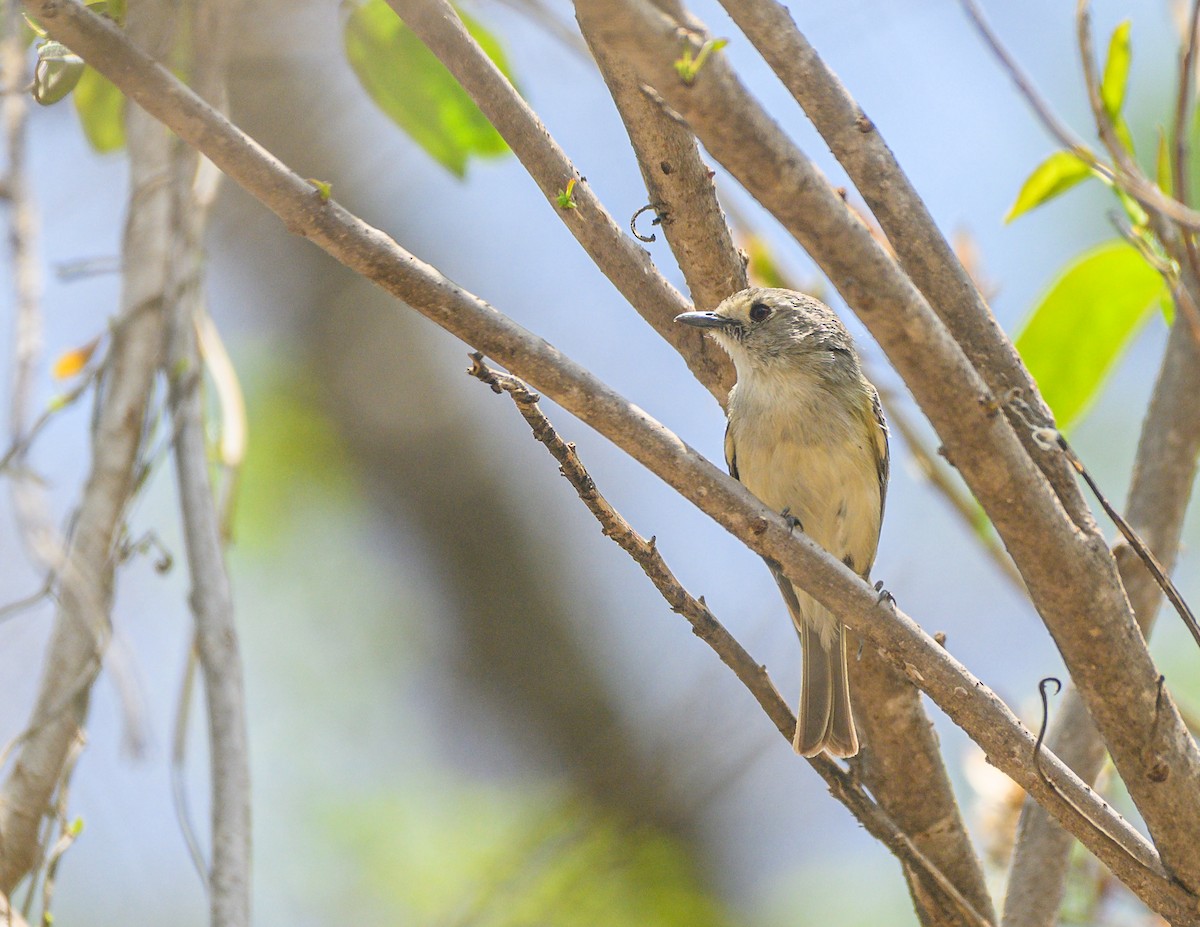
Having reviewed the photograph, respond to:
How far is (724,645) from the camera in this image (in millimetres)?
2211

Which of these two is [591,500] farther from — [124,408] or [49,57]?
[124,408]

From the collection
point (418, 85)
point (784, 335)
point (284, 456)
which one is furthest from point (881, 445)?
point (284, 456)

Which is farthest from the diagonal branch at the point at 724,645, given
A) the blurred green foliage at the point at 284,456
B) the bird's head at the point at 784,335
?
the blurred green foliage at the point at 284,456

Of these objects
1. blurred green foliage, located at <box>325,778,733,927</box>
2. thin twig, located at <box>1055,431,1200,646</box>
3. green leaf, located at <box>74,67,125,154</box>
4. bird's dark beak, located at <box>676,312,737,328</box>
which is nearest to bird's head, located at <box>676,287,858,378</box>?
bird's dark beak, located at <box>676,312,737,328</box>

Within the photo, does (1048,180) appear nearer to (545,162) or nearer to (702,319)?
(702,319)

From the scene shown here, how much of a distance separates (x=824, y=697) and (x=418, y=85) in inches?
76.7

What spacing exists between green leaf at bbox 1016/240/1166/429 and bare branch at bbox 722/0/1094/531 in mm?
1006

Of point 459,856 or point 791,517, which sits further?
point 459,856

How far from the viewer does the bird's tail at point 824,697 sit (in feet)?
9.27

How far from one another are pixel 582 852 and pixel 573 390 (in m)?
2.20

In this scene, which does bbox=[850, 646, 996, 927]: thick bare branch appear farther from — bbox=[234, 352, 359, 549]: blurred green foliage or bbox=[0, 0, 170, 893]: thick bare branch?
bbox=[234, 352, 359, 549]: blurred green foliage

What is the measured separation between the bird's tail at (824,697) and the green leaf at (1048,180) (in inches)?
43.5

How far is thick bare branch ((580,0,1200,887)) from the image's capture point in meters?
1.44

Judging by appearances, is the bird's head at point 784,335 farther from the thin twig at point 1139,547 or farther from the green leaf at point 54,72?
the green leaf at point 54,72
